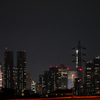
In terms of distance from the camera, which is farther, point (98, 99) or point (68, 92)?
point (68, 92)

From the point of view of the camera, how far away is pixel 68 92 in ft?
470

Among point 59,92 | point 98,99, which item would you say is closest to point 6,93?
point 59,92

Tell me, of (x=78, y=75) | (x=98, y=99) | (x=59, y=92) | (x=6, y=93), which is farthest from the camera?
(x=78, y=75)

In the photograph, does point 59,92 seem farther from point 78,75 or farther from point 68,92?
point 78,75

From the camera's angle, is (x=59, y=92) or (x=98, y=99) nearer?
(x=98, y=99)

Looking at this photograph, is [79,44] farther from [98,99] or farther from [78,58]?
[98,99]

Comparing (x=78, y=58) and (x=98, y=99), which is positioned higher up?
(x=78, y=58)

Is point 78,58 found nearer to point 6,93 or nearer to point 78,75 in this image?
point 6,93

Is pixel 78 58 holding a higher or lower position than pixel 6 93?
higher

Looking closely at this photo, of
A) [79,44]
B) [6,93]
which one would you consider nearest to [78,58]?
[79,44]

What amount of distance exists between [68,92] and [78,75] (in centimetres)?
3007

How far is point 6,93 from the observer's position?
410 feet

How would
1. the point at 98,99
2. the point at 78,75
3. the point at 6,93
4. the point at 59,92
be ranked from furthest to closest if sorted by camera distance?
the point at 78,75 < the point at 59,92 < the point at 6,93 < the point at 98,99

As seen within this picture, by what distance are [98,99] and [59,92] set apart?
60.5 m
